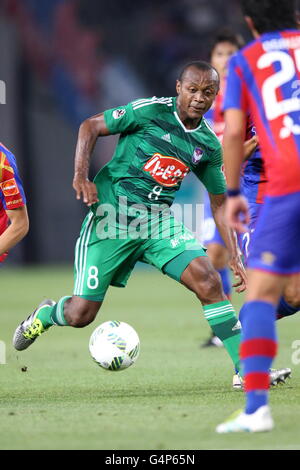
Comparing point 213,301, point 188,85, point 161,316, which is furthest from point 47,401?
point 161,316

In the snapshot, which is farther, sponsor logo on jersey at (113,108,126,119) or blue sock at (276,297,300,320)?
blue sock at (276,297,300,320)

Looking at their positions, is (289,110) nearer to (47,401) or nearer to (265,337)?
(265,337)

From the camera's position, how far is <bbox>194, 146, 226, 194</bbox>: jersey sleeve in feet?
21.4

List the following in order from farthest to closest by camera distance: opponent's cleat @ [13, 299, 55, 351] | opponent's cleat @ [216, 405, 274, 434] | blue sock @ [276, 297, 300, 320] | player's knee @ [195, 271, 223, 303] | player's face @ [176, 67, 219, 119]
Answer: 1. opponent's cleat @ [13, 299, 55, 351]
2. blue sock @ [276, 297, 300, 320]
3. player's face @ [176, 67, 219, 119]
4. player's knee @ [195, 271, 223, 303]
5. opponent's cleat @ [216, 405, 274, 434]

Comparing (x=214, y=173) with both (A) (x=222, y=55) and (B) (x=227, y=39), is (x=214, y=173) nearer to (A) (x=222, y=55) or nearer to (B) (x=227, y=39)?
(A) (x=222, y=55)

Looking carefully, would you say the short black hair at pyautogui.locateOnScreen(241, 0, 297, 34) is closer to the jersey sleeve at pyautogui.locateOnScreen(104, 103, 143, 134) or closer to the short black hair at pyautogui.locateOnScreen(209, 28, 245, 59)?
the jersey sleeve at pyautogui.locateOnScreen(104, 103, 143, 134)

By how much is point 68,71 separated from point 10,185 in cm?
1464

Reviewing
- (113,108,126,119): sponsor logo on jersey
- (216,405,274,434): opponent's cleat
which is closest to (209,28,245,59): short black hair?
(113,108,126,119): sponsor logo on jersey

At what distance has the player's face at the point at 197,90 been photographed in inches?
244

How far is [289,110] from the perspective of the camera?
454cm

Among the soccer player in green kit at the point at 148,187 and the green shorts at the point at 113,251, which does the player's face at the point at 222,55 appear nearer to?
the soccer player in green kit at the point at 148,187

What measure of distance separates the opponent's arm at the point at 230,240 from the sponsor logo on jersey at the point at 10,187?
133 cm

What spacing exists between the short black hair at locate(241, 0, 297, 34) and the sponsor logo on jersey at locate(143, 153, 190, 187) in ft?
6.22

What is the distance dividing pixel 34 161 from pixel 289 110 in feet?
53.0
